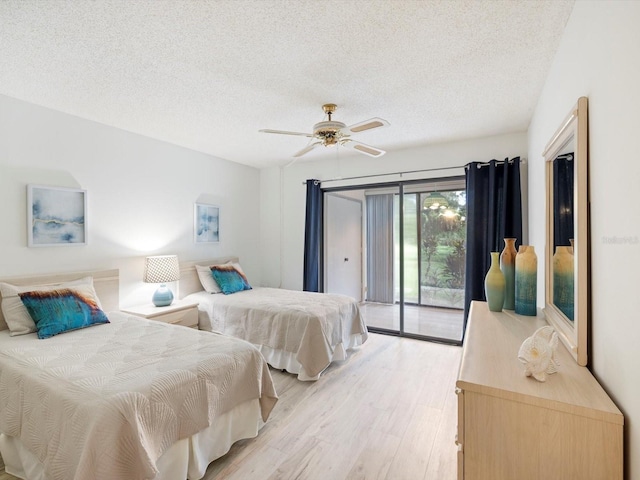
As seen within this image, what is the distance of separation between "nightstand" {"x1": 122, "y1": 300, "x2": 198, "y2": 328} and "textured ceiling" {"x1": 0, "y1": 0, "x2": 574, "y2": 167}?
1.95 m

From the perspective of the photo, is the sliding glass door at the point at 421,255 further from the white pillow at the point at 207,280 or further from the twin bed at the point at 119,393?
the white pillow at the point at 207,280

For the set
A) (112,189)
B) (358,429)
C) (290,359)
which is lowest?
(358,429)

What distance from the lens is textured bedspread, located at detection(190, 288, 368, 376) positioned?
302 cm

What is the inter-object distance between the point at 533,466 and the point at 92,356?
90.5 inches

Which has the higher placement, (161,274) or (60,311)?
(161,274)

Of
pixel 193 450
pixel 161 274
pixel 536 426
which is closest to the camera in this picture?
pixel 536 426

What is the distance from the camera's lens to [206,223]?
14.5 feet

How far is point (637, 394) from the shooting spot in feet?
2.91

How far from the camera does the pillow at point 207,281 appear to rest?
403cm

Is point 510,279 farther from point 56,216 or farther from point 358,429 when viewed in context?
point 56,216

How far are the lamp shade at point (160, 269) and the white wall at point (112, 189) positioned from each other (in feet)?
0.70

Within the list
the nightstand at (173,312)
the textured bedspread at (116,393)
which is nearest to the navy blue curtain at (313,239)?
the nightstand at (173,312)

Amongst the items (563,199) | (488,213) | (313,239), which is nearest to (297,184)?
(313,239)

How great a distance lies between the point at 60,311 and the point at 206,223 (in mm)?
2148
